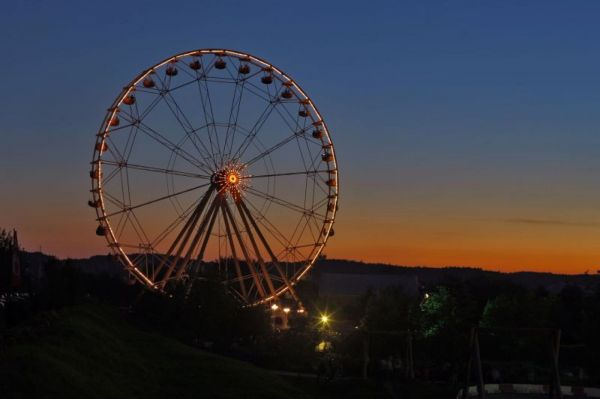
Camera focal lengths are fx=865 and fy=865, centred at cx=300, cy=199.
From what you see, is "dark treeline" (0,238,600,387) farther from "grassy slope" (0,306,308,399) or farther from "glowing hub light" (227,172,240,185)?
"grassy slope" (0,306,308,399)

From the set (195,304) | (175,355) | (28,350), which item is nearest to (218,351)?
(195,304)

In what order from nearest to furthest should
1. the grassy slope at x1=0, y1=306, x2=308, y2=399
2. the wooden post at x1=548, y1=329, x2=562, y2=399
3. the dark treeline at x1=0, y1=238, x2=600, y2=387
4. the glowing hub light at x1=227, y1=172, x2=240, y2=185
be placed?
1. the grassy slope at x1=0, y1=306, x2=308, y2=399
2. the wooden post at x1=548, y1=329, x2=562, y2=399
3. the dark treeline at x1=0, y1=238, x2=600, y2=387
4. the glowing hub light at x1=227, y1=172, x2=240, y2=185

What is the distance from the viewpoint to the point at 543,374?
55.5 meters

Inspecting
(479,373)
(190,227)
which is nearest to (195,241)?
(190,227)

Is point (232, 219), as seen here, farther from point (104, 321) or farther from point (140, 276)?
point (104, 321)

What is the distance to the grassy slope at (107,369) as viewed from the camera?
81.1 ft

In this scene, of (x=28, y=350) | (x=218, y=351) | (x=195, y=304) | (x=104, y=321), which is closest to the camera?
(x=28, y=350)

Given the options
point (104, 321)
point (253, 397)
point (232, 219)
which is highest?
point (232, 219)

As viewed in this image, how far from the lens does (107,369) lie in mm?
31812

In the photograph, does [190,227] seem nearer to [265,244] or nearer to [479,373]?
[265,244]

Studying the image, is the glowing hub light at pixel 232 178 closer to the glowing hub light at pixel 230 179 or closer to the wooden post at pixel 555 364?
the glowing hub light at pixel 230 179

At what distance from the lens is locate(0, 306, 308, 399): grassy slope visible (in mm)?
24719

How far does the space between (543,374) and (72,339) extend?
33.8 m

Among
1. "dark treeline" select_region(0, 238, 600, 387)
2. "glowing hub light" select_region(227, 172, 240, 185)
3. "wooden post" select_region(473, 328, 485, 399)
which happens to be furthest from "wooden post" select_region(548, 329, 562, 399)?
"glowing hub light" select_region(227, 172, 240, 185)
